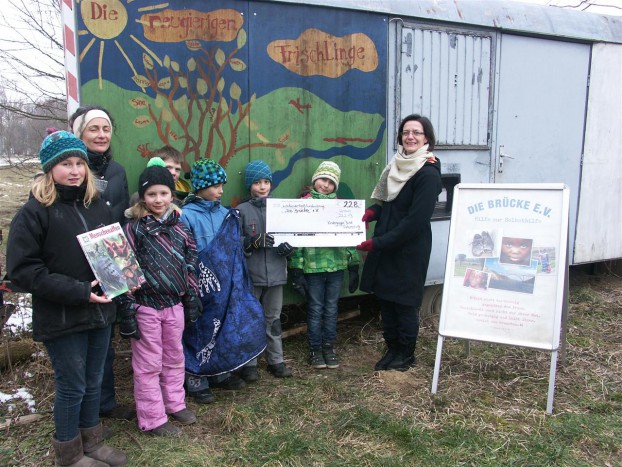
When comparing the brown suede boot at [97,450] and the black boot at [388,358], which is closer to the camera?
the brown suede boot at [97,450]

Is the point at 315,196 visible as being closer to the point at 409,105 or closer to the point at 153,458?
the point at 409,105

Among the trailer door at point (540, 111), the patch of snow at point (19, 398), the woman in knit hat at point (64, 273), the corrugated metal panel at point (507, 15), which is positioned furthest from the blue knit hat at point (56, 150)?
the trailer door at point (540, 111)

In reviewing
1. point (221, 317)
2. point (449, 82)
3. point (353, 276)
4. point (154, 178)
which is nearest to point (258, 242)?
point (221, 317)

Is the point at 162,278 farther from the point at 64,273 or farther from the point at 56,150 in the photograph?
the point at 56,150

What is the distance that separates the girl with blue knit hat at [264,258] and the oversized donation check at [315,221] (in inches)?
3.9

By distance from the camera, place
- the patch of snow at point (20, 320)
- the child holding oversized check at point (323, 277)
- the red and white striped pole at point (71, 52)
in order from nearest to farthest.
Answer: the red and white striped pole at point (71, 52), the child holding oversized check at point (323, 277), the patch of snow at point (20, 320)

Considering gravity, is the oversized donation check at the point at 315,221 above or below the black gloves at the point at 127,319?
above

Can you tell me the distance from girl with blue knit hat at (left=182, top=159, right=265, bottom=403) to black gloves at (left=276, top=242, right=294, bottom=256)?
0.35 metres

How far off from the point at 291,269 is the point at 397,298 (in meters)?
0.89

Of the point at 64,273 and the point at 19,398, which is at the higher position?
the point at 64,273

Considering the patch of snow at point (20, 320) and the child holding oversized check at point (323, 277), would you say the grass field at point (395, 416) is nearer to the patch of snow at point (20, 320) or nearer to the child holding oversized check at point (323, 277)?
the child holding oversized check at point (323, 277)

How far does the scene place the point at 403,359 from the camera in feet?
13.9

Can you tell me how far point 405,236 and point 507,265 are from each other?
730mm

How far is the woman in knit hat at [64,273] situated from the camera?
8.27ft
